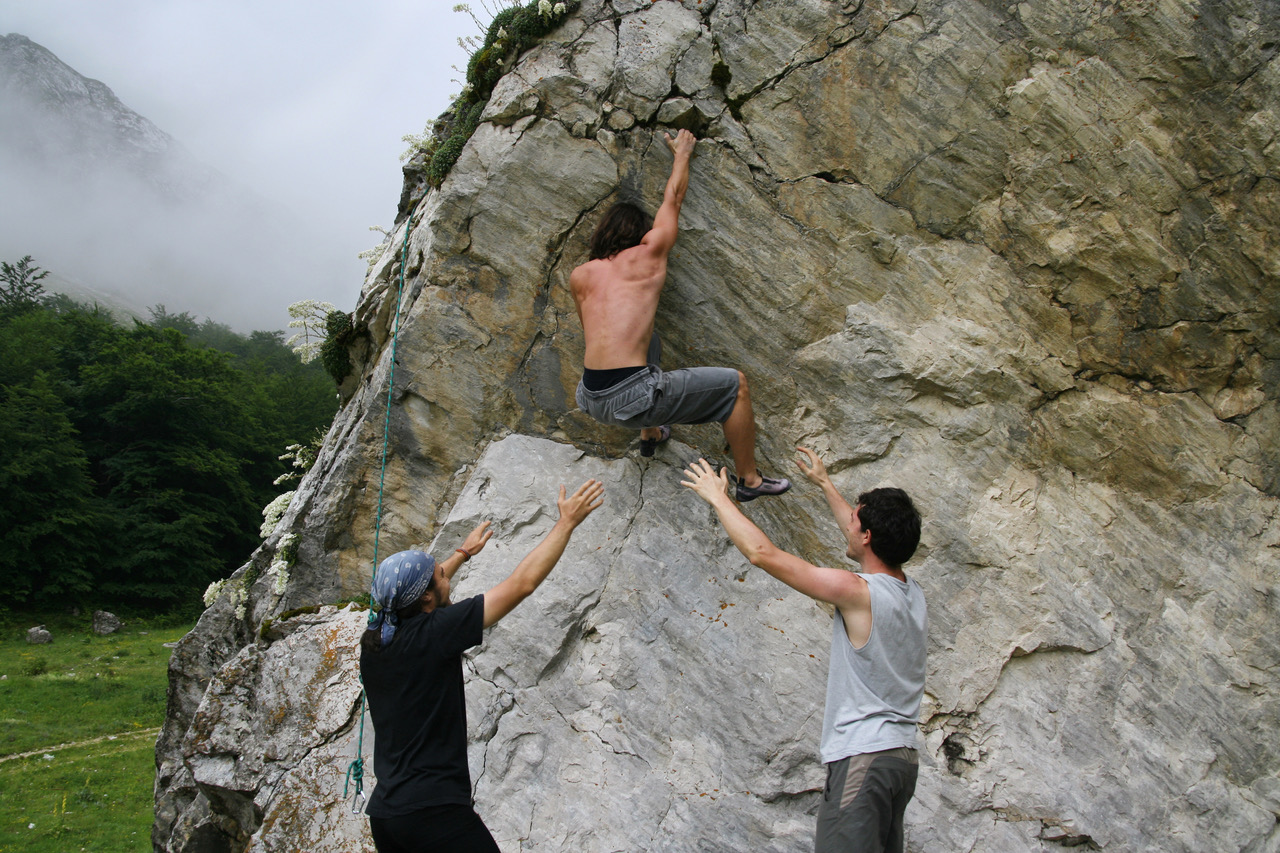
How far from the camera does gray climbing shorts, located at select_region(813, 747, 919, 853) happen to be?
3.07 m

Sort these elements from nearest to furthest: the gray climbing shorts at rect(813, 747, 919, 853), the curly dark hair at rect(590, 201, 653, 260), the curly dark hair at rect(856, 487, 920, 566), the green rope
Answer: the gray climbing shorts at rect(813, 747, 919, 853), the curly dark hair at rect(856, 487, 920, 566), the curly dark hair at rect(590, 201, 653, 260), the green rope

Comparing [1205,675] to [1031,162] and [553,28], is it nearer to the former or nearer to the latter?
[1031,162]

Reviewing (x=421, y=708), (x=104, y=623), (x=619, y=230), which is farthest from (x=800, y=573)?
(x=104, y=623)

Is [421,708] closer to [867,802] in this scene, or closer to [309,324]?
[867,802]

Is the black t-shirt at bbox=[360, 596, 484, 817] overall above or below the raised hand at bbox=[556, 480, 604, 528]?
below

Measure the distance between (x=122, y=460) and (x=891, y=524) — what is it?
40.9 meters

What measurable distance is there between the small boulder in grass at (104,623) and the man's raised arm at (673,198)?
29908 mm

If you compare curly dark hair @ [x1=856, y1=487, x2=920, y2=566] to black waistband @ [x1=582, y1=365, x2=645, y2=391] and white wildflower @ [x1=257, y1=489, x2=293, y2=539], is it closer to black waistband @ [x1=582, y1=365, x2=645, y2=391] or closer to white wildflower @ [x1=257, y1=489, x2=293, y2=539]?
black waistband @ [x1=582, y1=365, x2=645, y2=391]

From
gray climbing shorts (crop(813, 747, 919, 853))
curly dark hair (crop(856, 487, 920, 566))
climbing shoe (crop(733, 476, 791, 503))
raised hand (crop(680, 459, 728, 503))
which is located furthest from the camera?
climbing shoe (crop(733, 476, 791, 503))

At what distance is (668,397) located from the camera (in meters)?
4.94

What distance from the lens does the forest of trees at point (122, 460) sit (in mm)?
29656

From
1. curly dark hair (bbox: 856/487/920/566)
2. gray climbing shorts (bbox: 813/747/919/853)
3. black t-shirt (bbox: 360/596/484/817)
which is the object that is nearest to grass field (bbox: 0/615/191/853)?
black t-shirt (bbox: 360/596/484/817)

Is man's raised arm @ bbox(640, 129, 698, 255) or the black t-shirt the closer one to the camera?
the black t-shirt

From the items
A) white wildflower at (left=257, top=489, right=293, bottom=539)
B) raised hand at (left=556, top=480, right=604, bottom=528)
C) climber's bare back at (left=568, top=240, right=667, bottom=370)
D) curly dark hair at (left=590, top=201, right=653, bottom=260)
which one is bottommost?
white wildflower at (left=257, top=489, right=293, bottom=539)
